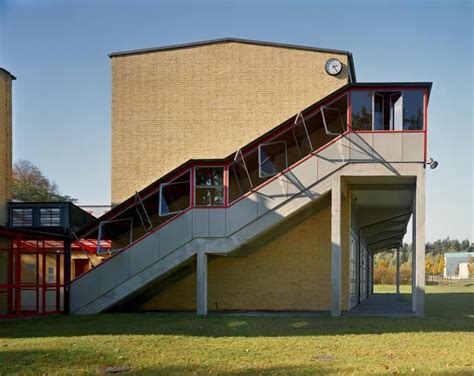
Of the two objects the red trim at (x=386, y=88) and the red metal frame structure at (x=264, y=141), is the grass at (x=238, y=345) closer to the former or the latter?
the red metal frame structure at (x=264, y=141)

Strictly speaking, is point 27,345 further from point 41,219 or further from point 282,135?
point 282,135

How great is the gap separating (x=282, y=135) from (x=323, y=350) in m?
10.8

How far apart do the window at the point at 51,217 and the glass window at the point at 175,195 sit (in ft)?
12.9

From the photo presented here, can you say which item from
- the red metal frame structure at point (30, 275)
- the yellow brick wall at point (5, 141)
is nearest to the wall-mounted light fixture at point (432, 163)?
the red metal frame structure at point (30, 275)

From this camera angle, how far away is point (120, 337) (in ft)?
50.6

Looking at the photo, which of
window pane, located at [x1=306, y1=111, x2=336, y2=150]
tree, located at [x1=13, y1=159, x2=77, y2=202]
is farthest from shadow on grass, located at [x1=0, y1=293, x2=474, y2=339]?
tree, located at [x1=13, y1=159, x2=77, y2=202]

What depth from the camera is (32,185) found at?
65.2 metres

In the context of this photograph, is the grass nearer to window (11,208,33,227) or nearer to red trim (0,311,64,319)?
red trim (0,311,64,319)

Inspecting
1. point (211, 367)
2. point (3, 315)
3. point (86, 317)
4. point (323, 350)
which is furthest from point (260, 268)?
point (211, 367)

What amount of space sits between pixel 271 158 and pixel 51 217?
824 centimetres

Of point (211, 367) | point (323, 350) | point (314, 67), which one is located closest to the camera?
point (211, 367)

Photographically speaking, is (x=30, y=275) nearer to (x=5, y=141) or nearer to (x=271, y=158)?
(x=5, y=141)

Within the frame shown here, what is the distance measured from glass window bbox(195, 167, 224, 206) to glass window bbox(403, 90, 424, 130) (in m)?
6.34

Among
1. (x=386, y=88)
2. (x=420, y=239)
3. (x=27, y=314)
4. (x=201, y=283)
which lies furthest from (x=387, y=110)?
(x=27, y=314)
